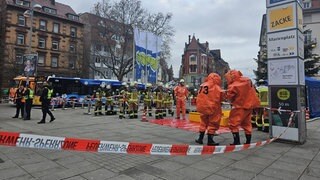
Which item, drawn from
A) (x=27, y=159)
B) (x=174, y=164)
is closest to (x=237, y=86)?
(x=174, y=164)

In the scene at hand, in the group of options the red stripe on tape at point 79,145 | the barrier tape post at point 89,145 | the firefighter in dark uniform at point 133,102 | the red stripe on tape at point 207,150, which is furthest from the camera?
the firefighter in dark uniform at point 133,102

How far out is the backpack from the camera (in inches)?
290

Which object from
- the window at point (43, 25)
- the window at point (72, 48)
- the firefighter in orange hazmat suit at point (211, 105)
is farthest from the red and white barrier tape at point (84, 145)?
the window at point (72, 48)

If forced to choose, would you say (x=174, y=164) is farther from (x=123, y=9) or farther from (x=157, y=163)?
(x=123, y=9)

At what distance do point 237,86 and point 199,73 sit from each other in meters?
72.5

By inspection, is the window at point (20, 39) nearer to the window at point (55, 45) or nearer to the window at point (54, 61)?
the window at point (55, 45)

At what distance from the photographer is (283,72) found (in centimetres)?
830

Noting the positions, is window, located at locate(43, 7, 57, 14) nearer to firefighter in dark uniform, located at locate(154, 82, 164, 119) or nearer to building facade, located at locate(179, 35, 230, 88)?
building facade, located at locate(179, 35, 230, 88)

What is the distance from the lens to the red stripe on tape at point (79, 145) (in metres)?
3.81

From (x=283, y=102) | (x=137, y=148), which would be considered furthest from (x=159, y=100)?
(x=137, y=148)

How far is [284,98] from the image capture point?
8.29m

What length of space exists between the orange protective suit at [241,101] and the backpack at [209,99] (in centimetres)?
33

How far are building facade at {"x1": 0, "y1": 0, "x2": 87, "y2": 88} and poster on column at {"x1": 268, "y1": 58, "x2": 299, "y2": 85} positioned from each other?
Answer: 36.3m

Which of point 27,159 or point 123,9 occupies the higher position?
point 123,9
